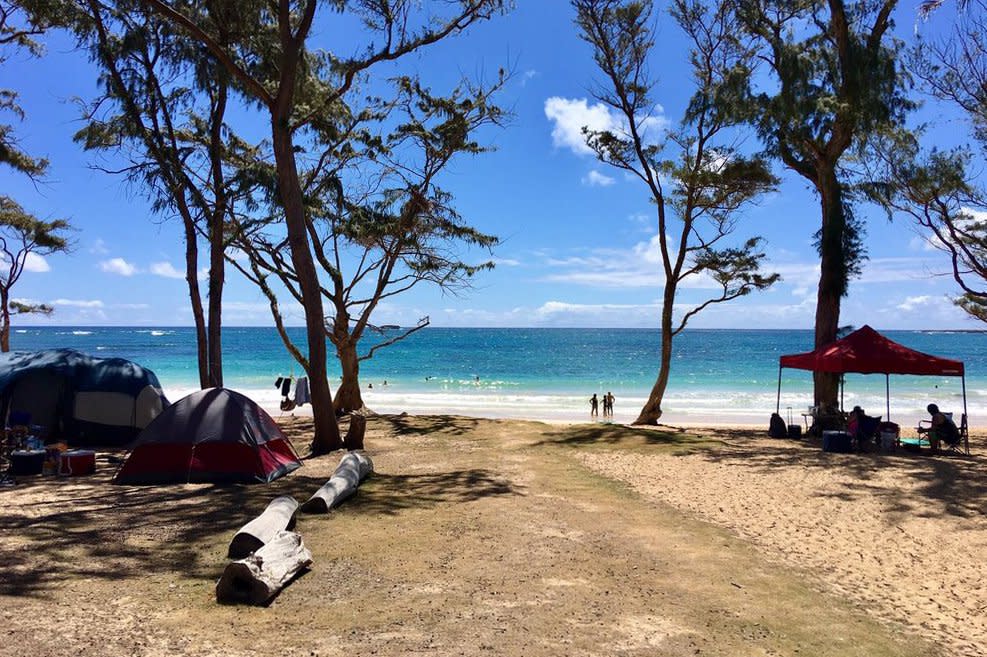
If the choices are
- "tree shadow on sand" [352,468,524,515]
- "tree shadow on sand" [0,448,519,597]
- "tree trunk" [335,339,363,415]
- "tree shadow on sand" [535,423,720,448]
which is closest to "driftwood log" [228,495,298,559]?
"tree shadow on sand" [0,448,519,597]

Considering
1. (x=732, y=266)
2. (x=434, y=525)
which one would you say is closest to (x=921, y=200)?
(x=732, y=266)

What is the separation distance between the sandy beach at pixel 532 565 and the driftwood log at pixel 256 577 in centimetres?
13

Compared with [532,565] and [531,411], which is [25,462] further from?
[531,411]

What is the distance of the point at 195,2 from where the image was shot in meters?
13.0

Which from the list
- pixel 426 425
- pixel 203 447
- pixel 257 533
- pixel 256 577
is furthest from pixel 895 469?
pixel 203 447

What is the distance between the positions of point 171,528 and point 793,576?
6497 mm

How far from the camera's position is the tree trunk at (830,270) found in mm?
16812

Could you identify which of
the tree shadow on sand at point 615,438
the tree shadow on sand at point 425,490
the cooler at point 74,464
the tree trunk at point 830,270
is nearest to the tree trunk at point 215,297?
the cooler at point 74,464

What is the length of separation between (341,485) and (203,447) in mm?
2522

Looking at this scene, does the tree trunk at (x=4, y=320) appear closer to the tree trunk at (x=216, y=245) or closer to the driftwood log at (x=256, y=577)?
the tree trunk at (x=216, y=245)

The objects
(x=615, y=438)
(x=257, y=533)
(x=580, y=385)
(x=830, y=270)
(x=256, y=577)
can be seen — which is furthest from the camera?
(x=580, y=385)

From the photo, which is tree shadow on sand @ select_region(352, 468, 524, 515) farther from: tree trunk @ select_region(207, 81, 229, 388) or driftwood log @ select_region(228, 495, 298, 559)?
tree trunk @ select_region(207, 81, 229, 388)

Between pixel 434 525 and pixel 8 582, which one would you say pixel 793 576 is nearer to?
pixel 434 525

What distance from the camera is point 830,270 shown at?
667 inches
